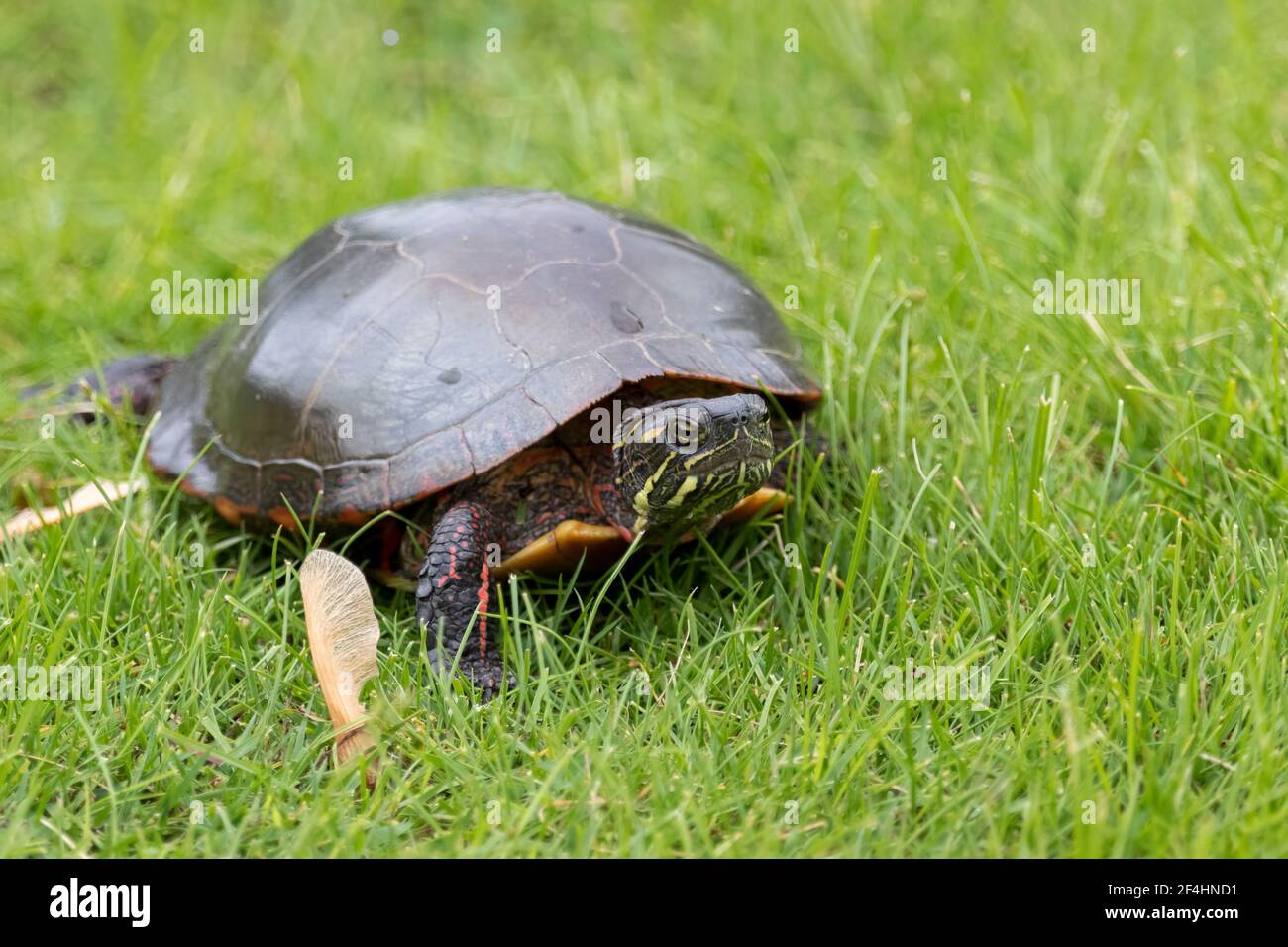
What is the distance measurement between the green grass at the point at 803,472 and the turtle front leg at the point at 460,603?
112 mm

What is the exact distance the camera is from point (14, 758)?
309 cm

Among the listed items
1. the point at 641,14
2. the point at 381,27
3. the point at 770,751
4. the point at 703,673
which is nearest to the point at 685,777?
the point at 770,751

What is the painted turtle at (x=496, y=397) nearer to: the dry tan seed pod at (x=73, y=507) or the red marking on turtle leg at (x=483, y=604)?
the red marking on turtle leg at (x=483, y=604)

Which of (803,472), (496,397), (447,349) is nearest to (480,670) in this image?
(496,397)

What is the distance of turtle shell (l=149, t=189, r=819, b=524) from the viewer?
3752 mm

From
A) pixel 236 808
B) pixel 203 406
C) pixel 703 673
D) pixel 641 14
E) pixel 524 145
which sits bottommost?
pixel 236 808

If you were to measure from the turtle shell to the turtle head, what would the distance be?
0.76 feet

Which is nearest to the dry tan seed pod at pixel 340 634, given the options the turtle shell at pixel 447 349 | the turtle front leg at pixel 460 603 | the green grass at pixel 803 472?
the green grass at pixel 803 472

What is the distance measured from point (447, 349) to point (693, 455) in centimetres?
93

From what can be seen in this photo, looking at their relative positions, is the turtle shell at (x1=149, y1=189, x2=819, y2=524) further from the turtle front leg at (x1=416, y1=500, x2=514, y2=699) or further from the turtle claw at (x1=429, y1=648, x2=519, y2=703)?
the turtle claw at (x1=429, y1=648, x2=519, y2=703)

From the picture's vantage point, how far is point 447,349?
3.88 m

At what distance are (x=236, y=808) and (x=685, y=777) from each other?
1.09 meters

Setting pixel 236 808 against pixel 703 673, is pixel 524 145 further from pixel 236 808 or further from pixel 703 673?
pixel 236 808

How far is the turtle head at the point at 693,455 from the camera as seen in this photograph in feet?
11.3
